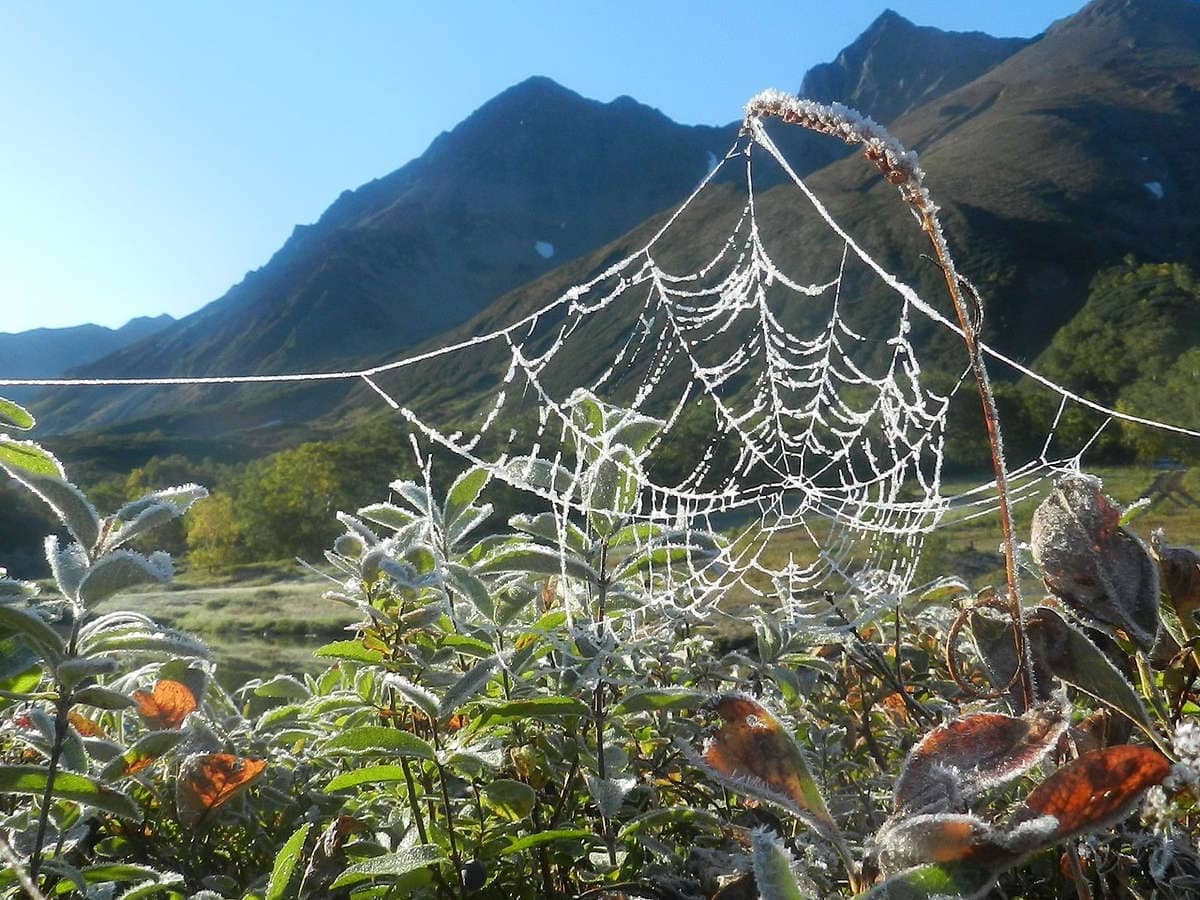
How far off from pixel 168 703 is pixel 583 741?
0.48m

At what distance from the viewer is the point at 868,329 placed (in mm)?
31766

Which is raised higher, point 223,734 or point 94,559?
point 94,559

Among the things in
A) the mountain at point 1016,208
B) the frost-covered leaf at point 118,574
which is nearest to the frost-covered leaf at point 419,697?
the frost-covered leaf at point 118,574

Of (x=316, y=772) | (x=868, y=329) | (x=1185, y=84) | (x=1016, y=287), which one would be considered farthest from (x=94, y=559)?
(x=1185, y=84)

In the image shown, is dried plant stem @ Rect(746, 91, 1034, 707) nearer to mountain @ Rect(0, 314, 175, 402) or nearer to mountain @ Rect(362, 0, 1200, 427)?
mountain @ Rect(362, 0, 1200, 427)

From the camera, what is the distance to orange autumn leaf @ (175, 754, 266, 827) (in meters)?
0.82

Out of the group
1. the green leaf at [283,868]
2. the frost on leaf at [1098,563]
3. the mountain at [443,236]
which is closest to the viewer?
the frost on leaf at [1098,563]

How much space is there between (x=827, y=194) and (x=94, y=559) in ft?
209

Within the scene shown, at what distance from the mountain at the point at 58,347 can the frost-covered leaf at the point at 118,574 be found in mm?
124158

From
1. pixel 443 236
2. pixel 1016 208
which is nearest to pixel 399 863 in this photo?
pixel 1016 208

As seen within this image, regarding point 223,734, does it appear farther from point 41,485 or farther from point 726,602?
point 726,602

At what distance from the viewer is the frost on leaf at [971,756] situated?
13.2 inches

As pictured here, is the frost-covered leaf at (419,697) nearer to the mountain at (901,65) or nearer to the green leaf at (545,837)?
the green leaf at (545,837)

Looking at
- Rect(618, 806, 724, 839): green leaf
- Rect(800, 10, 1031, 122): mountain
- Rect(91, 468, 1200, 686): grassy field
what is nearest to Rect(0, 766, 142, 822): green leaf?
Rect(618, 806, 724, 839): green leaf
